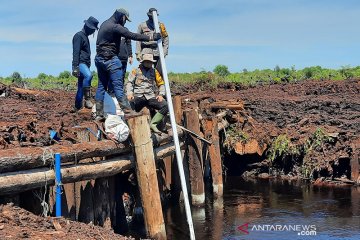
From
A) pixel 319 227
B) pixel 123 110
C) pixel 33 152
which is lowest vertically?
pixel 319 227

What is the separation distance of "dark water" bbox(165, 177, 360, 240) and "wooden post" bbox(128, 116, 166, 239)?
5.57 ft

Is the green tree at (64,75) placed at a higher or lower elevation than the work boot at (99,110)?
higher

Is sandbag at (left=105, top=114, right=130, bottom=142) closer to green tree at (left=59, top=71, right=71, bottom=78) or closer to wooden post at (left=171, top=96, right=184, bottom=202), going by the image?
wooden post at (left=171, top=96, right=184, bottom=202)

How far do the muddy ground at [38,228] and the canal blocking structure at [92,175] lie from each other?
0.44m

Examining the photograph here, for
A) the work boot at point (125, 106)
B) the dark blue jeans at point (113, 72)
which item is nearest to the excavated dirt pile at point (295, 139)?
the dark blue jeans at point (113, 72)

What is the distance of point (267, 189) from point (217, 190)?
2.01m

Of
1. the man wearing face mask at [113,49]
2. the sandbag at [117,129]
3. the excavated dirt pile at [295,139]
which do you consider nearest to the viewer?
the sandbag at [117,129]

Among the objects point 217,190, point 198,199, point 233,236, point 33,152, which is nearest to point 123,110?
point 33,152

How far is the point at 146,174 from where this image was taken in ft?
27.0

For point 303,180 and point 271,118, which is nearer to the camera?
point 303,180

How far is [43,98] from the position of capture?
18.8 meters

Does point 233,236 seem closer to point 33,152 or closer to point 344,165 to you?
point 33,152

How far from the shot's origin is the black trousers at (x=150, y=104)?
971 centimetres

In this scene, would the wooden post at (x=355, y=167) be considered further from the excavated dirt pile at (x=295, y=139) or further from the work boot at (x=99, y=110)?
the work boot at (x=99, y=110)
